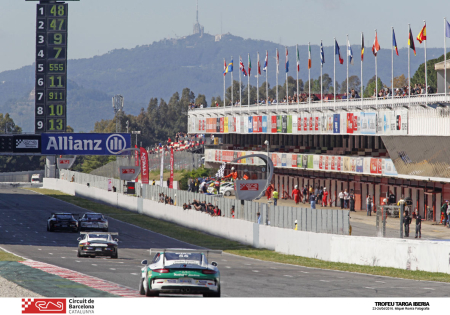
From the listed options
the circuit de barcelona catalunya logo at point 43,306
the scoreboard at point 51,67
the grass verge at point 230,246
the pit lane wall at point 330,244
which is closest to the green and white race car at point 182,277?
the circuit de barcelona catalunya logo at point 43,306

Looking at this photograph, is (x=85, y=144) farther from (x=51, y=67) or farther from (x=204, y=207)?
(x=204, y=207)

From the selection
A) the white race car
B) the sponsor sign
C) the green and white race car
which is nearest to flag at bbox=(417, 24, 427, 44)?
the white race car

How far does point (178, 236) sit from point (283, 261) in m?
15.2

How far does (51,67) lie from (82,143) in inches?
384

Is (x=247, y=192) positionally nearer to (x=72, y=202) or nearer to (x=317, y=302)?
(x=317, y=302)

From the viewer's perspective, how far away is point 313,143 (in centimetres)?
7425

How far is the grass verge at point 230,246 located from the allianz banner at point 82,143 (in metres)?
7.55

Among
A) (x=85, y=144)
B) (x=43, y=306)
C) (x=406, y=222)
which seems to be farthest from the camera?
(x=85, y=144)

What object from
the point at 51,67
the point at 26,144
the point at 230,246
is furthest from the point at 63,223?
the point at 51,67

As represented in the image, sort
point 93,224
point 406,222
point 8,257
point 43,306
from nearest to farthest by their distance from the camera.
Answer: point 43,306
point 8,257
point 406,222
point 93,224

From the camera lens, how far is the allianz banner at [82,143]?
82.2 metres

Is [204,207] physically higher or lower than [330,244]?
higher

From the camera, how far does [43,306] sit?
52.1 feet

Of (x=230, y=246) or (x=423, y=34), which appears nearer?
(x=230, y=246)
